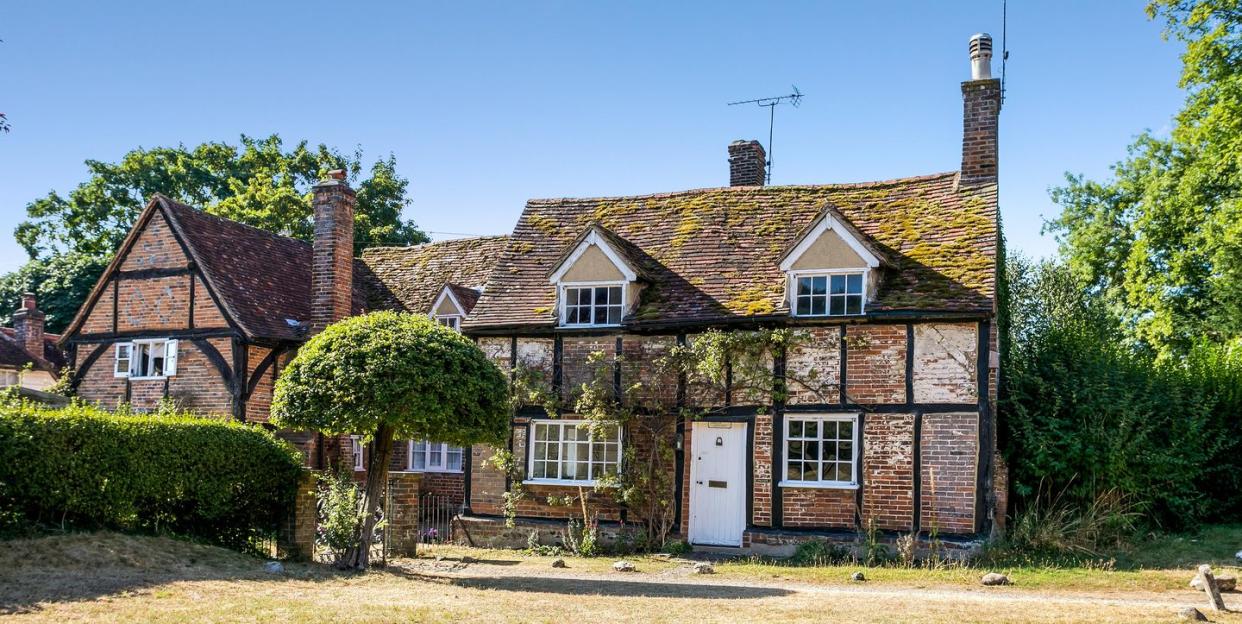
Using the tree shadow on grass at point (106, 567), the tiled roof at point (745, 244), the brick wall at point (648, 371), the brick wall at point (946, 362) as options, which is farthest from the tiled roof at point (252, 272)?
the brick wall at point (946, 362)

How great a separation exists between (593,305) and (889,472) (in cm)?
633

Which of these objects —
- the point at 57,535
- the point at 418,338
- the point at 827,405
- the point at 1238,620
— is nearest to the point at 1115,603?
the point at 1238,620

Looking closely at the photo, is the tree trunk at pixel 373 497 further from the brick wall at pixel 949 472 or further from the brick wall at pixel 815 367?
the brick wall at pixel 949 472

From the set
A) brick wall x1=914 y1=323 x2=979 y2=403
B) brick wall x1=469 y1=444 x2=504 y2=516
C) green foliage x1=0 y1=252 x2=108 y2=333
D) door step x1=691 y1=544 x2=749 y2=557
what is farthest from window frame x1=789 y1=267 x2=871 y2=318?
green foliage x1=0 y1=252 x2=108 y2=333

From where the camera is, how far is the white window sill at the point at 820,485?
60.2 feet

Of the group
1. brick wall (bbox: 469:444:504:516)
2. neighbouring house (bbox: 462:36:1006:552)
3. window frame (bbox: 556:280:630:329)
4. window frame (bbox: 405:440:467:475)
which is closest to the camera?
neighbouring house (bbox: 462:36:1006:552)

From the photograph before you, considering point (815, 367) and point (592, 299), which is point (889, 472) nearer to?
point (815, 367)

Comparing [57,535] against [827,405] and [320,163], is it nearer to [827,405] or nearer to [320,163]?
[827,405]

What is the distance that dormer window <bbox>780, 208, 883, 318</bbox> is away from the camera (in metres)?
18.8

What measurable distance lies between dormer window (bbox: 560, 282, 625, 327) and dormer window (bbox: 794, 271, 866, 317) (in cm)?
342

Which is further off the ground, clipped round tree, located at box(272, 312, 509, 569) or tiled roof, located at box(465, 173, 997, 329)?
tiled roof, located at box(465, 173, 997, 329)

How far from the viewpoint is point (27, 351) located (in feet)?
123

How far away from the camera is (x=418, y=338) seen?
1489cm

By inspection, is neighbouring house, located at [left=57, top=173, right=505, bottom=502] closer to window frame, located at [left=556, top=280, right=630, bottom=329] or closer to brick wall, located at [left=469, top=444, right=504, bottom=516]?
brick wall, located at [left=469, top=444, right=504, bottom=516]
